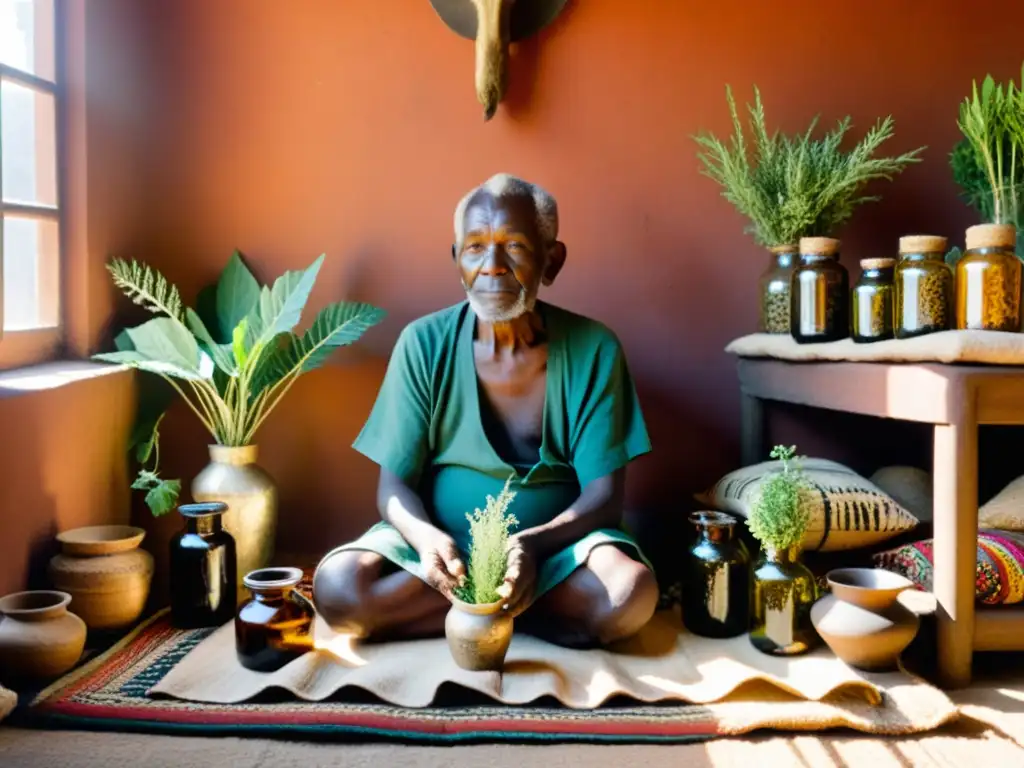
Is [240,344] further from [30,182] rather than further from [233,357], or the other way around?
[30,182]

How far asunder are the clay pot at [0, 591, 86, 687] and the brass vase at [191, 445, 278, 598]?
0.69 meters

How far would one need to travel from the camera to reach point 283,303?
3.08 metres

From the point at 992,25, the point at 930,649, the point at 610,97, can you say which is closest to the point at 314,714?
the point at 930,649

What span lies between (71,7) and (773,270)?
97.8 inches

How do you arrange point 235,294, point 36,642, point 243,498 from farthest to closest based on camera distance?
point 235,294 → point 243,498 → point 36,642

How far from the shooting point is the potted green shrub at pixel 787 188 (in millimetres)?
3049

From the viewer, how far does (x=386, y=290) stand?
3402 millimetres

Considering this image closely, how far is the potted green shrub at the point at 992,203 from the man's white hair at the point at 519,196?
3.72ft

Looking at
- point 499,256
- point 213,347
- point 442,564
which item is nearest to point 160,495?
point 213,347

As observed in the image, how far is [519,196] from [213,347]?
113 centimetres

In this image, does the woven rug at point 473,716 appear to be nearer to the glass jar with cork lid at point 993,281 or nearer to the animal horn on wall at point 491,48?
the glass jar with cork lid at point 993,281

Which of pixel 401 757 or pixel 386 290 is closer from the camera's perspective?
pixel 401 757

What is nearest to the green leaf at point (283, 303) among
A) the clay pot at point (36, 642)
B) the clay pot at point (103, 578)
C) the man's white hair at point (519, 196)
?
the man's white hair at point (519, 196)

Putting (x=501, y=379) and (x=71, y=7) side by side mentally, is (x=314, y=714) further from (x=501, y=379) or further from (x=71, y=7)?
(x=71, y=7)
